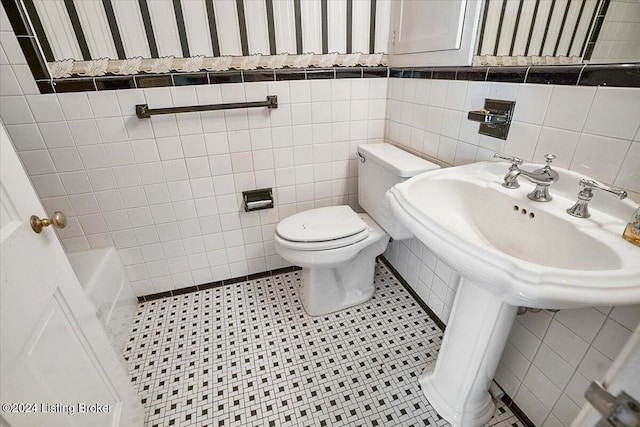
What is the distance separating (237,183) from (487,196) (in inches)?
45.2

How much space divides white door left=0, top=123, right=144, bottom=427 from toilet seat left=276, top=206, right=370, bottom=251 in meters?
0.75

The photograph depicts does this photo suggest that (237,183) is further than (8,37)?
Yes

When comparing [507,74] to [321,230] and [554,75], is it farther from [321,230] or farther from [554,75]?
[321,230]

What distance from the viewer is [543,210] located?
0.78 metres

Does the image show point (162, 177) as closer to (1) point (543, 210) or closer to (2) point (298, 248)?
(2) point (298, 248)

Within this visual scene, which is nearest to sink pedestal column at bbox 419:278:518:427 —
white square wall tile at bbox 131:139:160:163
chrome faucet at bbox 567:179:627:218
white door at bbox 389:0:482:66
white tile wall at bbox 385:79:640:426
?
white tile wall at bbox 385:79:640:426

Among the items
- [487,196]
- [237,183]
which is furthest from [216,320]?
[487,196]

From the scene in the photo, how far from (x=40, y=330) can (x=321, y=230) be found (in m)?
0.98

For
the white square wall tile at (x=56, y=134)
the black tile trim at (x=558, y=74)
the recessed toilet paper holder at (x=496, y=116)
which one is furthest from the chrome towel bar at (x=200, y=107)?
the recessed toilet paper holder at (x=496, y=116)

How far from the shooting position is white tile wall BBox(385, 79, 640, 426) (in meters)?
0.73

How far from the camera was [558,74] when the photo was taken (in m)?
0.82

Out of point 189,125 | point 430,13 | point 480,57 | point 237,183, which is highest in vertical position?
point 430,13

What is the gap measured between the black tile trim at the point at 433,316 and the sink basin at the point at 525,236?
26.3 inches

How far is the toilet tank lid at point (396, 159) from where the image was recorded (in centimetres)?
123
